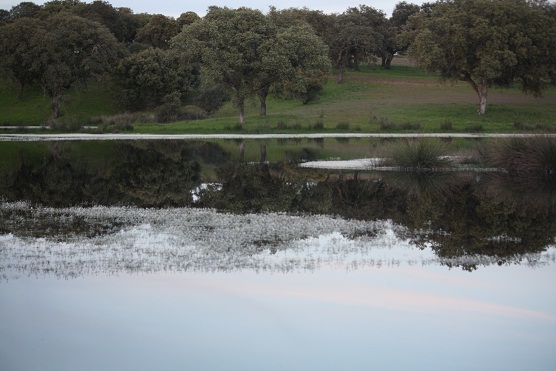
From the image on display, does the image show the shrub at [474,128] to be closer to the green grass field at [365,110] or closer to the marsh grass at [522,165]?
the green grass field at [365,110]

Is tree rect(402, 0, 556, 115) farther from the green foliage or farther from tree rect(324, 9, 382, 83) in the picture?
the green foliage

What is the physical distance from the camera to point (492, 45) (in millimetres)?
67062

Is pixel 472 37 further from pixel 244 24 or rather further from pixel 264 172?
pixel 264 172

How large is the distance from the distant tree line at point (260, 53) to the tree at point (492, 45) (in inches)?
3.3

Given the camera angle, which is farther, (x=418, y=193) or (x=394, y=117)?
(x=394, y=117)

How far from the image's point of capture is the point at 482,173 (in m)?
34.1

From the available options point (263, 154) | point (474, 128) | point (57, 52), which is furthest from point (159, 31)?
point (263, 154)

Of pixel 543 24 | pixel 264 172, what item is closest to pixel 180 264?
pixel 264 172

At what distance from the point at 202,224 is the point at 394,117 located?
47.9m

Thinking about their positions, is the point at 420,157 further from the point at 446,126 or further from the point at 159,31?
Answer: the point at 159,31

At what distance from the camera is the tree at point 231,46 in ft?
205

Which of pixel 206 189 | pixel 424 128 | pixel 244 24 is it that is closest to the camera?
pixel 206 189

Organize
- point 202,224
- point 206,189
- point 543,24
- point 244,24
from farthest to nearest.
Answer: point 543,24, point 244,24, point 206,189, point 202,224

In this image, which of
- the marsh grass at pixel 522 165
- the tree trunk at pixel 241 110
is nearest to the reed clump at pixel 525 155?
the marsh grass at pixel 522 165
